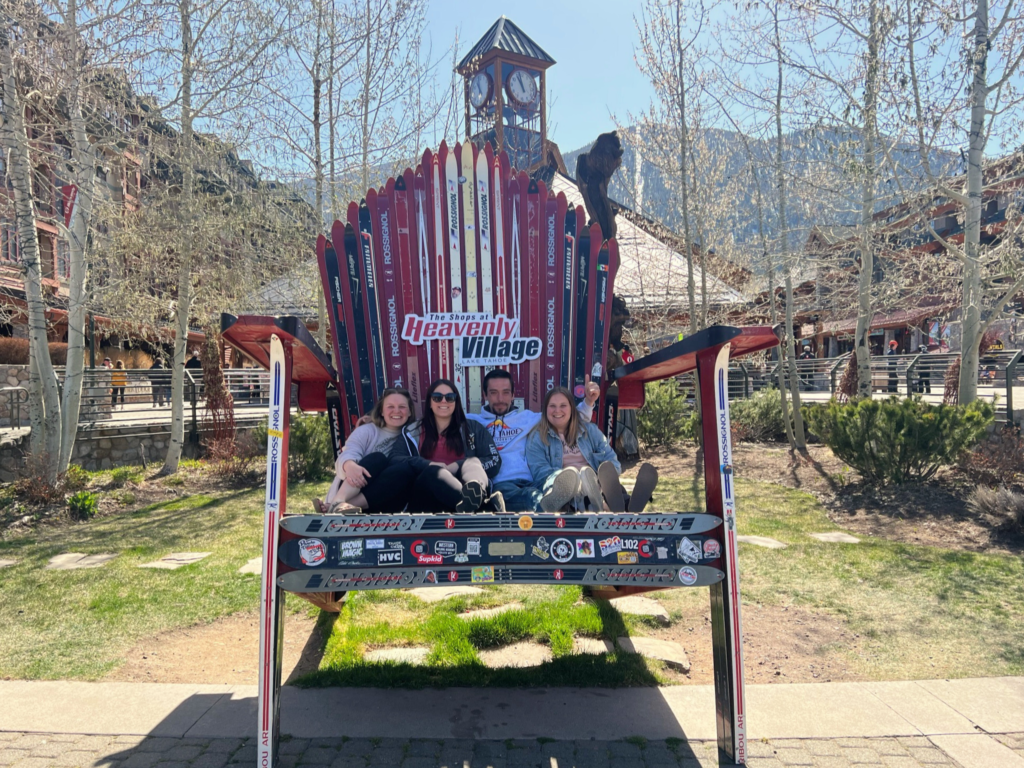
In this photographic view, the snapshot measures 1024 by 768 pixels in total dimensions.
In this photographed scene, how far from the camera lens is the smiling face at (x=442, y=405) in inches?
129

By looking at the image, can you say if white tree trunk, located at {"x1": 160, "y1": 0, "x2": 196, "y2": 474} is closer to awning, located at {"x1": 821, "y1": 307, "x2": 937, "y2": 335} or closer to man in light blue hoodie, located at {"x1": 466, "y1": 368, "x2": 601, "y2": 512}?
man in light blue hoodie, located at {"x1": 466, "y1": 368, "x2": 601, "y2": 512}

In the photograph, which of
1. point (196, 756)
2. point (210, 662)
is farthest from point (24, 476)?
point (196, 756)

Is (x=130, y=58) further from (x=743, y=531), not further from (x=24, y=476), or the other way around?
(x=743, y=531)

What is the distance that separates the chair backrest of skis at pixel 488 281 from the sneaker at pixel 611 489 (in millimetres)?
1166

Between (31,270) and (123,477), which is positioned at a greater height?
(31,270)

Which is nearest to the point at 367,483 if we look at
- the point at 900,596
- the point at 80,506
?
the point at 900,596

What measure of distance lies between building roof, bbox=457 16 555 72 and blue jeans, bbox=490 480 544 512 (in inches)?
794

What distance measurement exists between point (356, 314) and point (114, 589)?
7.64ft

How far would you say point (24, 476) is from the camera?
269 inches

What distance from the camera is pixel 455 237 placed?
3902 millimetres

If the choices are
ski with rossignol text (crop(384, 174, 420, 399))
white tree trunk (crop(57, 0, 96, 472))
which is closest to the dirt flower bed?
ski with rossignol text (crop(384, 174, 420, 399))

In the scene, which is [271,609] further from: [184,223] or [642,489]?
[184,223]

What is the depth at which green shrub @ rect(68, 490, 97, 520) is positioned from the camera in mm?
6410

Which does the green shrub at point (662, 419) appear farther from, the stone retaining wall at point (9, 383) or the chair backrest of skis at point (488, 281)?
the stone retaining wall at point (9, 383)
